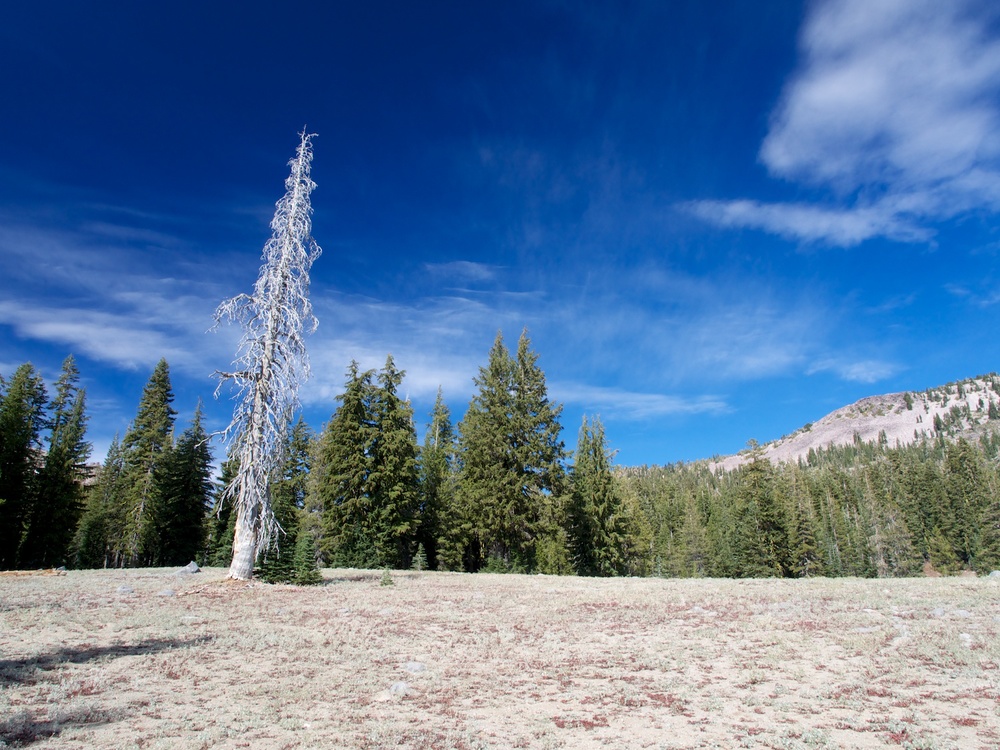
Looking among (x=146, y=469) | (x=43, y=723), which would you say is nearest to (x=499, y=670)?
(x=43, y=723)

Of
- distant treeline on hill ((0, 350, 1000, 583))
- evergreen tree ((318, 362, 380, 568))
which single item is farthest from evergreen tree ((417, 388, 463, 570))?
evergreen tree ((318, 362, 380, 568))

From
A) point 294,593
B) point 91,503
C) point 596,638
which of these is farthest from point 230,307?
point 91,503

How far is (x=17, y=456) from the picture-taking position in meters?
39.7

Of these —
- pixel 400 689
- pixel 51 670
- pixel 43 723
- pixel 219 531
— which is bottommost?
pixel 400 689

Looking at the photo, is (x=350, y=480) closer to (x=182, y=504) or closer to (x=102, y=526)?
(x=182, y=504)

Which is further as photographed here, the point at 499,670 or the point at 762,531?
the point at 762,531

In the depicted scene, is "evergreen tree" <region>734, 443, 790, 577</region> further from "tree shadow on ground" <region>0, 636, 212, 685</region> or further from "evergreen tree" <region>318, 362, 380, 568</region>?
"tree shadow on ground" <region>0, 636, 212, 685</region>

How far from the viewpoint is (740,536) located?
63.2 m

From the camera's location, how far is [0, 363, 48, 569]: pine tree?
38.6m

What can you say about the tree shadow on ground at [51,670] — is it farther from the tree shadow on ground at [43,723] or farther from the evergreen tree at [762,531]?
the evergreen tree at [762,531]

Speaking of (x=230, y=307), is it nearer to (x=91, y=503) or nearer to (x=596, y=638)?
(x=596, y=638)

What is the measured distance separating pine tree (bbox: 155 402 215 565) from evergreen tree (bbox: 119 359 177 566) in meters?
0.43

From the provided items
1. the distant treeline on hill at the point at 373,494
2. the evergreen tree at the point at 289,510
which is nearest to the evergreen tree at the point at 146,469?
the distant treeline on hill at the point at 373,494

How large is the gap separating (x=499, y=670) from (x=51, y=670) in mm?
7152
